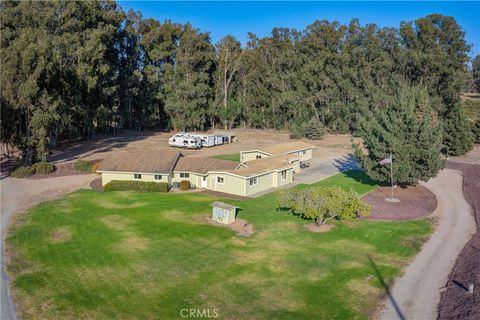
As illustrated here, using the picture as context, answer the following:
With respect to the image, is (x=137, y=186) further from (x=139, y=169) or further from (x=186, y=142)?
(x=186, y=142)

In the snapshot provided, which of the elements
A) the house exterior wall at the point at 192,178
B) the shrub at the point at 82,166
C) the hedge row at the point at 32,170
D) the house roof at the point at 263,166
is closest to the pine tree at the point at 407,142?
the house roof at the point at 263,166

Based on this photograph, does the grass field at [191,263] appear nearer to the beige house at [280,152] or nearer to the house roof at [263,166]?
the house roof at [263,166]

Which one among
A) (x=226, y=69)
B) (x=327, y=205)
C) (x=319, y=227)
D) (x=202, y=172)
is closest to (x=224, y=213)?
(x=319, y=227)

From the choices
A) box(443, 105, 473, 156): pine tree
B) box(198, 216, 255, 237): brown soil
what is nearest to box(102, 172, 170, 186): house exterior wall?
box(198, 216, 255, 237): brown soil

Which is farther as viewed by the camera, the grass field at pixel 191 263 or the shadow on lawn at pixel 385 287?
the grass field at pixel 191 263

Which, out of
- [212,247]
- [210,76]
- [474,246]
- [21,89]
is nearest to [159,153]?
[21,89]

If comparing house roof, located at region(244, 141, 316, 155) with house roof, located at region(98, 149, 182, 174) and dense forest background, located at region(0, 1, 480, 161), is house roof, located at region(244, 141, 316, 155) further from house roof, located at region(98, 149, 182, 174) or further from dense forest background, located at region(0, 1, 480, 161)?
dense forest background, located at region(0, 1, 480, 161)

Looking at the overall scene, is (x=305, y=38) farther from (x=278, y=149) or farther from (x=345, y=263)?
(x=345, y=263)
